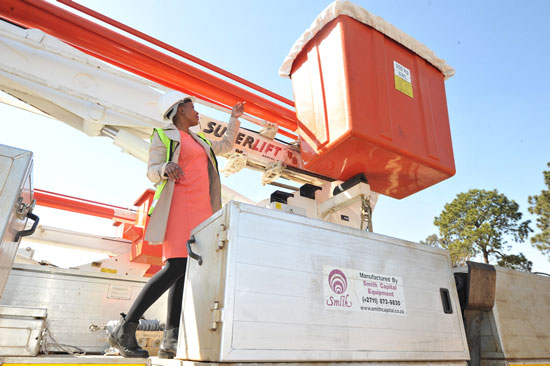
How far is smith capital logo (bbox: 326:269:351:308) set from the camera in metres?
1.57

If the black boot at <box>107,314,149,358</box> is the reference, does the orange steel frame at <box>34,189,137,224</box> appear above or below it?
above

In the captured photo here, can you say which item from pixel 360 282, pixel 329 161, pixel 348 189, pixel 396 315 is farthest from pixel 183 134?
pixel 396 315

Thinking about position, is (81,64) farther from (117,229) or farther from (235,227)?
(117,229)

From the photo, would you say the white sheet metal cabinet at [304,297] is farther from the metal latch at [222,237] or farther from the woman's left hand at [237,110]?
the woman's left hand at [237,110]

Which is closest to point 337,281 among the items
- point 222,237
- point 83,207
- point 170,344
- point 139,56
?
point 222,237

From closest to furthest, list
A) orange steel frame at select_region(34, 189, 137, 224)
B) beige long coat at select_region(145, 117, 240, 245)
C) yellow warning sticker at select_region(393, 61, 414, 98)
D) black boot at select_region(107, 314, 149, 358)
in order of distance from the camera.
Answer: black boot at select_region(107, 314, 149, 358) < beige long coat at select_region(145, 117, 240, 245) < yellow warning sticker at select_region(393, 61, 414, 98) < orange steel frame at select_region(34, 189, 137, 224)

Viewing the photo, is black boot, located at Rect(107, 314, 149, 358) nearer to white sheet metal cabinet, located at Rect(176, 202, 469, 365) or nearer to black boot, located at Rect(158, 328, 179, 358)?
black boot, located at Rect(158, 328, 179, 358)

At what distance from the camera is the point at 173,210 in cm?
212

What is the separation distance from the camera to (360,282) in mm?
1681

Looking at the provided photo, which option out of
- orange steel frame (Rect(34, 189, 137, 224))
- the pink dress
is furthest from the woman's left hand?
orange steel frame (Rect(34, 189, 137, 224))

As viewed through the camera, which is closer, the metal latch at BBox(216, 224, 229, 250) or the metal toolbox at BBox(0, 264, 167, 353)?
the metal latch at BBox(216, 224, 229, 250)

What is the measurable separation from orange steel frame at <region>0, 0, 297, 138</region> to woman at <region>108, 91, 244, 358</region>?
83cm

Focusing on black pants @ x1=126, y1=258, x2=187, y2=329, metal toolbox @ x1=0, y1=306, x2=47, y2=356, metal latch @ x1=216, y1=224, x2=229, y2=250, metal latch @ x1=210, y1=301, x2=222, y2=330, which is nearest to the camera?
metal latch @ x1=210, y1=301, x2=222, y2=330

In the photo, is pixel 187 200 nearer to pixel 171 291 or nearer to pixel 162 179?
pixel 162 179
